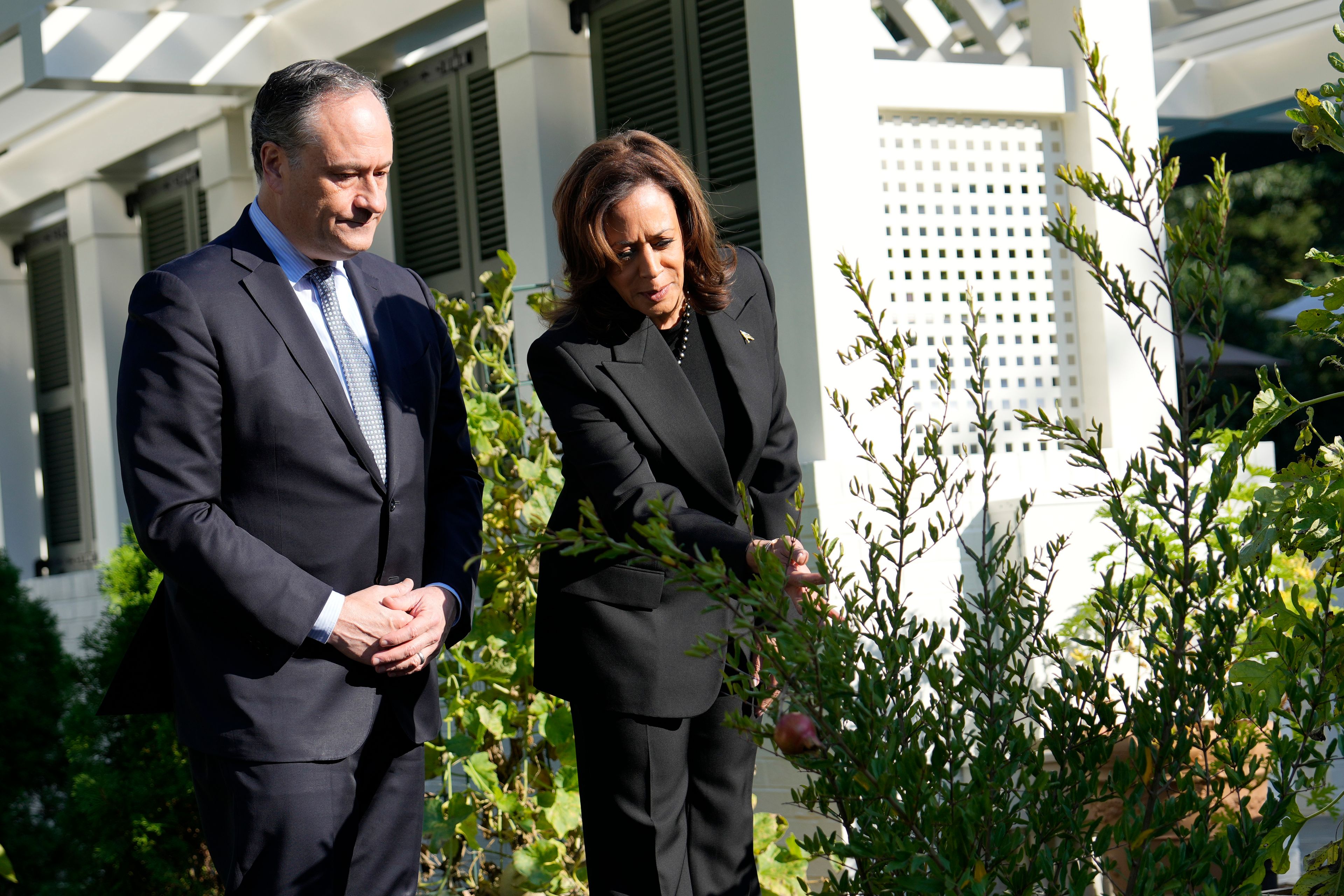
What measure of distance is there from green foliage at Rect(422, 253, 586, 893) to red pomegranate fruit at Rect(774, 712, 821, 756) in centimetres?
214

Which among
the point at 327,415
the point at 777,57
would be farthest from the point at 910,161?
the point at 327,415

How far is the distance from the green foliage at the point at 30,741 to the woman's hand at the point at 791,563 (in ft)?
15.0

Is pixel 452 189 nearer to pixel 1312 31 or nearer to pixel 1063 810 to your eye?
pixel 1312 31

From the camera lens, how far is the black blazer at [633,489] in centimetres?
223

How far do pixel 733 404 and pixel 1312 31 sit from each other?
21.6 ft

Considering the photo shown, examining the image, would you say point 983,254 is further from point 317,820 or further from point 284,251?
point 317,820

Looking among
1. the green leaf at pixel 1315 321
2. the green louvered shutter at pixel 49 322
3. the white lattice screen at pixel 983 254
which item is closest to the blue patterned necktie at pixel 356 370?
the green leaf at pixel 1315 321

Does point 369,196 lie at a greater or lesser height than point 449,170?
lesser

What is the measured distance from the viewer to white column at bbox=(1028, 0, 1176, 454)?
4852mm

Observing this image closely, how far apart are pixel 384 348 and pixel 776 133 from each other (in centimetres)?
238

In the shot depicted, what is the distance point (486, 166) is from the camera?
6242mm

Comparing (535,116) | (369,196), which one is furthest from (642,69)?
(369,196)

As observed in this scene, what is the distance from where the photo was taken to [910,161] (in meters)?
4.71

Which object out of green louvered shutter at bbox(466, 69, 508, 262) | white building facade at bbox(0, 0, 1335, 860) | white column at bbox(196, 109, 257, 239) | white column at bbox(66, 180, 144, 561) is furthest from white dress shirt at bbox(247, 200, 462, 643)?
white column at bbox(66, 180, 144, 561)
